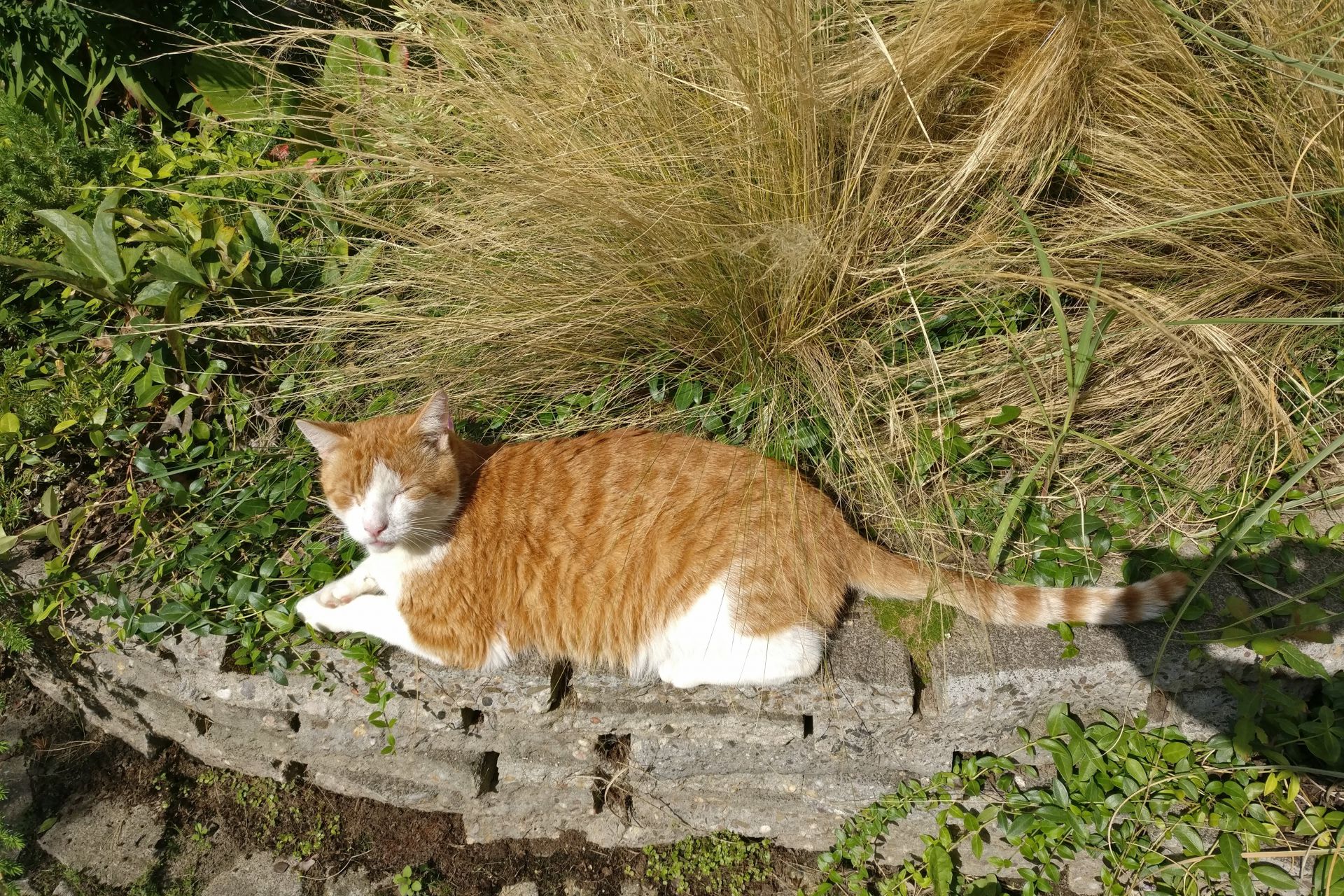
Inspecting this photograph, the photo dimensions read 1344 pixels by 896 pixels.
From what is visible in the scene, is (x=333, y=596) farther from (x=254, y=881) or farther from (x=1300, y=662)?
(x=1300, y=662)

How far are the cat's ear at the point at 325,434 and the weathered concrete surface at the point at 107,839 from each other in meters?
1.31

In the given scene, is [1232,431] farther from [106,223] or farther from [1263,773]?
[106,223]

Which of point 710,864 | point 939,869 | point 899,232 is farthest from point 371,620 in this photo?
point 899,232

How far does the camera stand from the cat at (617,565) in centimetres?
175

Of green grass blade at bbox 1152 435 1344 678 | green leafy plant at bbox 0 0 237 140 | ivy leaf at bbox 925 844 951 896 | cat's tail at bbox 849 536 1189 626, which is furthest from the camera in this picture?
green leafy plant at bbox 0 0 237 140

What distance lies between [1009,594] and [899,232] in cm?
104

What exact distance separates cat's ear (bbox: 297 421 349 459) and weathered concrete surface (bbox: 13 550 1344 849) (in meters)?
0.58

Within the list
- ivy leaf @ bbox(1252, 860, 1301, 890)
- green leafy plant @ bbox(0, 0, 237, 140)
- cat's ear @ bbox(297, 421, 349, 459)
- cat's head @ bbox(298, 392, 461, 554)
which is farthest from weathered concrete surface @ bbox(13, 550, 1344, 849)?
green leafy plant @ bbox(0, 0, 237, 140)

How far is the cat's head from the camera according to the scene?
1750 mm

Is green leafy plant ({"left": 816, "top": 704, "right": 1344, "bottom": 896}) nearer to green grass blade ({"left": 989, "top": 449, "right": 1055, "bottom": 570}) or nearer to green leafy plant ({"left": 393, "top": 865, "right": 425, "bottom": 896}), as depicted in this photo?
green grass blade ({"left": 989, "top": 449, "right": 1055, "bottom": 570})

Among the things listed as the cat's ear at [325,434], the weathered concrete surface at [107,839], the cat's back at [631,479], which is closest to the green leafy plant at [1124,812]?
the cat's back at [631,479]

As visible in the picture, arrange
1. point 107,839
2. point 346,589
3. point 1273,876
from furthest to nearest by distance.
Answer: point 107,839 < point 346,589 < point 1273,876

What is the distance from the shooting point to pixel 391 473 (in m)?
1.76

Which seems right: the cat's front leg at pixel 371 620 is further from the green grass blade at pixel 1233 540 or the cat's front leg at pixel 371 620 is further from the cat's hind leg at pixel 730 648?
the green grass blade at pixel 1233 540
